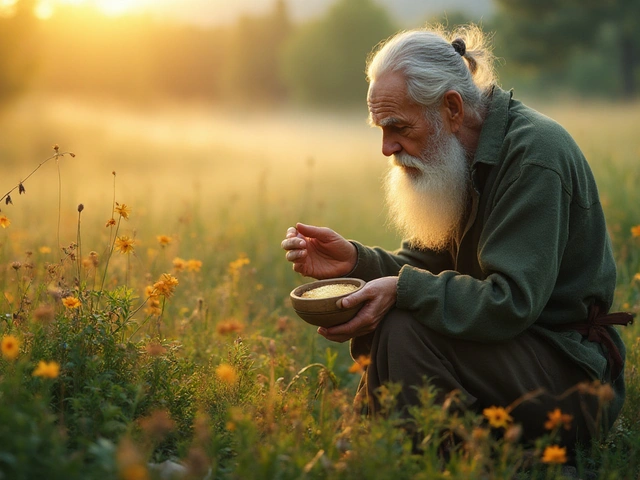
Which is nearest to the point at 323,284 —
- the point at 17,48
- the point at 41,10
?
the point at 17,48

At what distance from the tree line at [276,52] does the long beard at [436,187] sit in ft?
38.2

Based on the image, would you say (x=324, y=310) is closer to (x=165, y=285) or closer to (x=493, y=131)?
(x=165, y=285)

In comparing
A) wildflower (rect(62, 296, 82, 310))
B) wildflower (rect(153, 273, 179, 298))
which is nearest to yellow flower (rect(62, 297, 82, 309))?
wildflower (rect(62, 296, 82, 310))

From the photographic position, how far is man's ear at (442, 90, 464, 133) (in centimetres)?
305

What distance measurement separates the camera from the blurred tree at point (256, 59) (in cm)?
6353

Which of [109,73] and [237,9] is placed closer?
[109,73]

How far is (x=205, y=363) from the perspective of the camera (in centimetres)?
338

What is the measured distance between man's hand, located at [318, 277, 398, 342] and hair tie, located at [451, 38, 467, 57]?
1195 mm

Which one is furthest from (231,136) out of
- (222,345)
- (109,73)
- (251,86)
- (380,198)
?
(251,86)

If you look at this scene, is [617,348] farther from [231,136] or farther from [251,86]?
[251,86]

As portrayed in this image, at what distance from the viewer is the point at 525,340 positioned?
9.19ft

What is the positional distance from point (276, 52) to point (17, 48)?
4676 centimetres

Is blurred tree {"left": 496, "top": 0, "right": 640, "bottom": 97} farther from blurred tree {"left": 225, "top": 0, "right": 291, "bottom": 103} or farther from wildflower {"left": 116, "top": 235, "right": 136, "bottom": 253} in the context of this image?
blurred tree {"left": 225, "top": 0, "right": 291, "bottom": 103}

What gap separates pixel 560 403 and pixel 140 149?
1760cm
